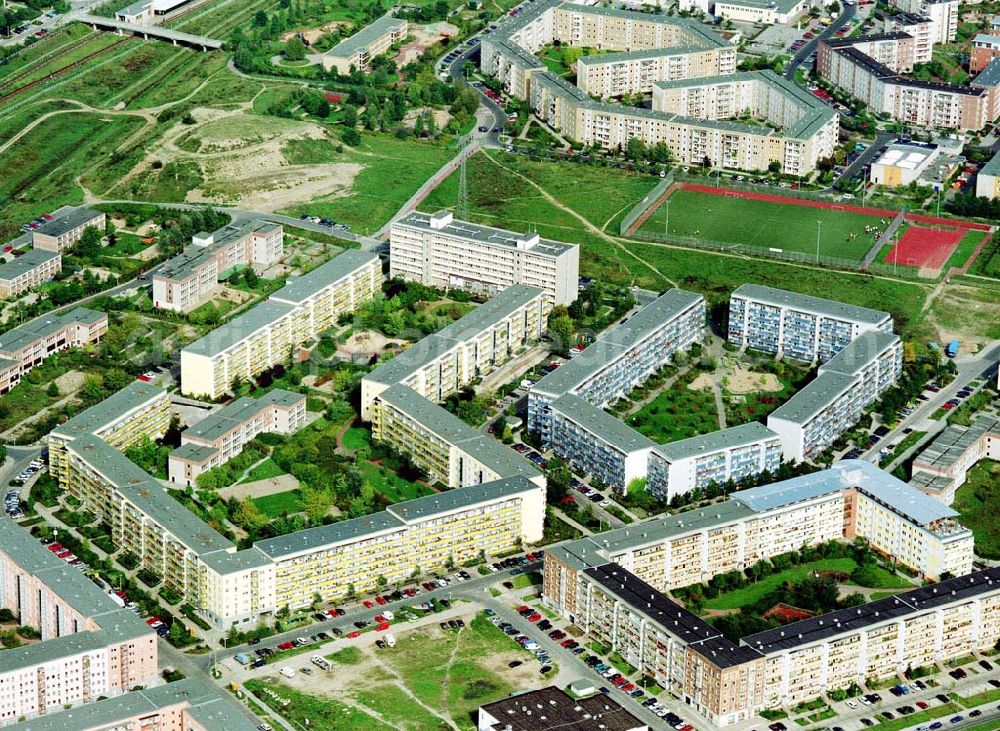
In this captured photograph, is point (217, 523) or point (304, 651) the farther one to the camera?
point (217, 523)

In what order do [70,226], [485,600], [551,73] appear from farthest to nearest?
[551,73]
[70,226]
[485,600]

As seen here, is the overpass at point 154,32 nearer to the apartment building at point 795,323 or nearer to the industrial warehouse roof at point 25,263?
the industrial warehouse roof at point 25,263

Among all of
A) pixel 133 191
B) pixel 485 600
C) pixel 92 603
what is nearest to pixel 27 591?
pixel 92 603

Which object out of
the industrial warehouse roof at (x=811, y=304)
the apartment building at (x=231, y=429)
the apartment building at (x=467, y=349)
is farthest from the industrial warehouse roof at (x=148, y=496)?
the industrial warehouse roof at (x=811, y=304)

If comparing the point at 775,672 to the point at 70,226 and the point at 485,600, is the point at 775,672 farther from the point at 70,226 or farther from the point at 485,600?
the point at 70,226

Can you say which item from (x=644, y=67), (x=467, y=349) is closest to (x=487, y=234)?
(x=467, y=349)

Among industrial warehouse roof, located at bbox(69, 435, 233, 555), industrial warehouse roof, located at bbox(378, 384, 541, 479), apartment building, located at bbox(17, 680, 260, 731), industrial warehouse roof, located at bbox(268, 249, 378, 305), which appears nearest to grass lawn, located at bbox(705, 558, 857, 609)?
industrial warehouse roof, located at bbox(378, 384, 541, 479)
